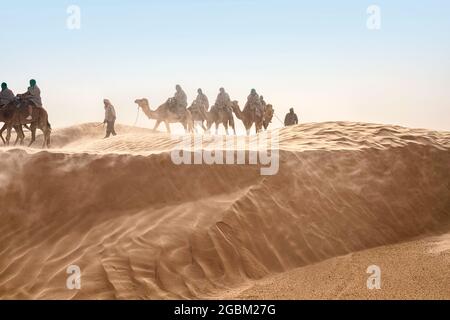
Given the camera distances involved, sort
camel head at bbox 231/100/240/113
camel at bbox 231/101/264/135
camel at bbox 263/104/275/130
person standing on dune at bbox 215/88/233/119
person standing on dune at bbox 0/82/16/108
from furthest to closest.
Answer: camel at bbox 263/104/275/130 < camel head at bbox 231/100/240/113 < camel at bbox 231/101/264/135 < person standing on dune at bbox 215/88/233/119 < person standing on dune at bbox 0/82/16/108

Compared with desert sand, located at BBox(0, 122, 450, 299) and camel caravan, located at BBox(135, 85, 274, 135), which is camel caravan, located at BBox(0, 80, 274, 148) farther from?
desert sand, located at BBox(0, 122, 450, 299)

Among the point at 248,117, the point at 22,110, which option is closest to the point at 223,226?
the point at 22,110

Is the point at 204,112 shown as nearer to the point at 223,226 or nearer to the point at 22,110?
the point at 22,110

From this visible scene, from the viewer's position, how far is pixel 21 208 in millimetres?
6086

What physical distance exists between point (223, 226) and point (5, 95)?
12.3m

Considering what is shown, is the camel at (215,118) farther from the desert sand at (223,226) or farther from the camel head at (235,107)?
the desert sand at (223,226)

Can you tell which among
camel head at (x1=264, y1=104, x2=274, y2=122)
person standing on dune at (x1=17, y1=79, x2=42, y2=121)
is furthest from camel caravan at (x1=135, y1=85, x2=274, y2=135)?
person standing on dune at (x1=17, y1=79, x2=42, y2=121)

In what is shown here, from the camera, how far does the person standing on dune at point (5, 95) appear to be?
1509cm

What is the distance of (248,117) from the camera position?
20.1 metres

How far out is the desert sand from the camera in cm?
514

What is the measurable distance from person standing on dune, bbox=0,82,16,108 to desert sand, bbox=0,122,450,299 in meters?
9.50
